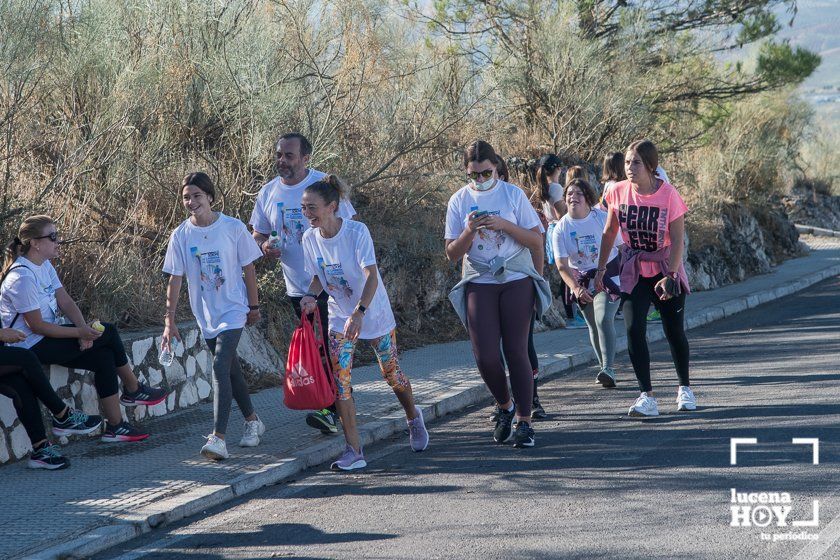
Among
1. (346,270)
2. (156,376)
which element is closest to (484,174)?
(346,270)

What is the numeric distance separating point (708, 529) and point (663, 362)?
603 centimetres

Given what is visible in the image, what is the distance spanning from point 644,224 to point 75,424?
4.16m

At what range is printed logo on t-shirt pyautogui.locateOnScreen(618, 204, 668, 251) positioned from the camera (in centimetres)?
775

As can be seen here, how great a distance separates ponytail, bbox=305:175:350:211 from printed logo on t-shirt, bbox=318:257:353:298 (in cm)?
37

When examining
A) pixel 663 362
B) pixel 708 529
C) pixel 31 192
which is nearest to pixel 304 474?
pixel 708 529

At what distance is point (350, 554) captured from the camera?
5113 millimetres

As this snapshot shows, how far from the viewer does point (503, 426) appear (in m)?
7.37

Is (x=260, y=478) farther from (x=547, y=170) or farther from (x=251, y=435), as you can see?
(x=547, y=170)

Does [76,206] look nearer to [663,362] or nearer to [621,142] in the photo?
[663,362]

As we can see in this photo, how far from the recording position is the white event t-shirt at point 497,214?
276 inches

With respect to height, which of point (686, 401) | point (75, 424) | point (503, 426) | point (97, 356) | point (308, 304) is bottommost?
point (686, 401)

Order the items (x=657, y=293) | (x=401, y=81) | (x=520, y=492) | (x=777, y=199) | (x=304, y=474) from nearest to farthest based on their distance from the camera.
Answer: (x=520, y=492) < (x=304, y=474) < (x=657, y=293) < (x=401, y=81) < (x=777, y=199)

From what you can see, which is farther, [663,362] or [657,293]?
[663,362]

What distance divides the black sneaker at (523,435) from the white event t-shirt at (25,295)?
3.26 meters
